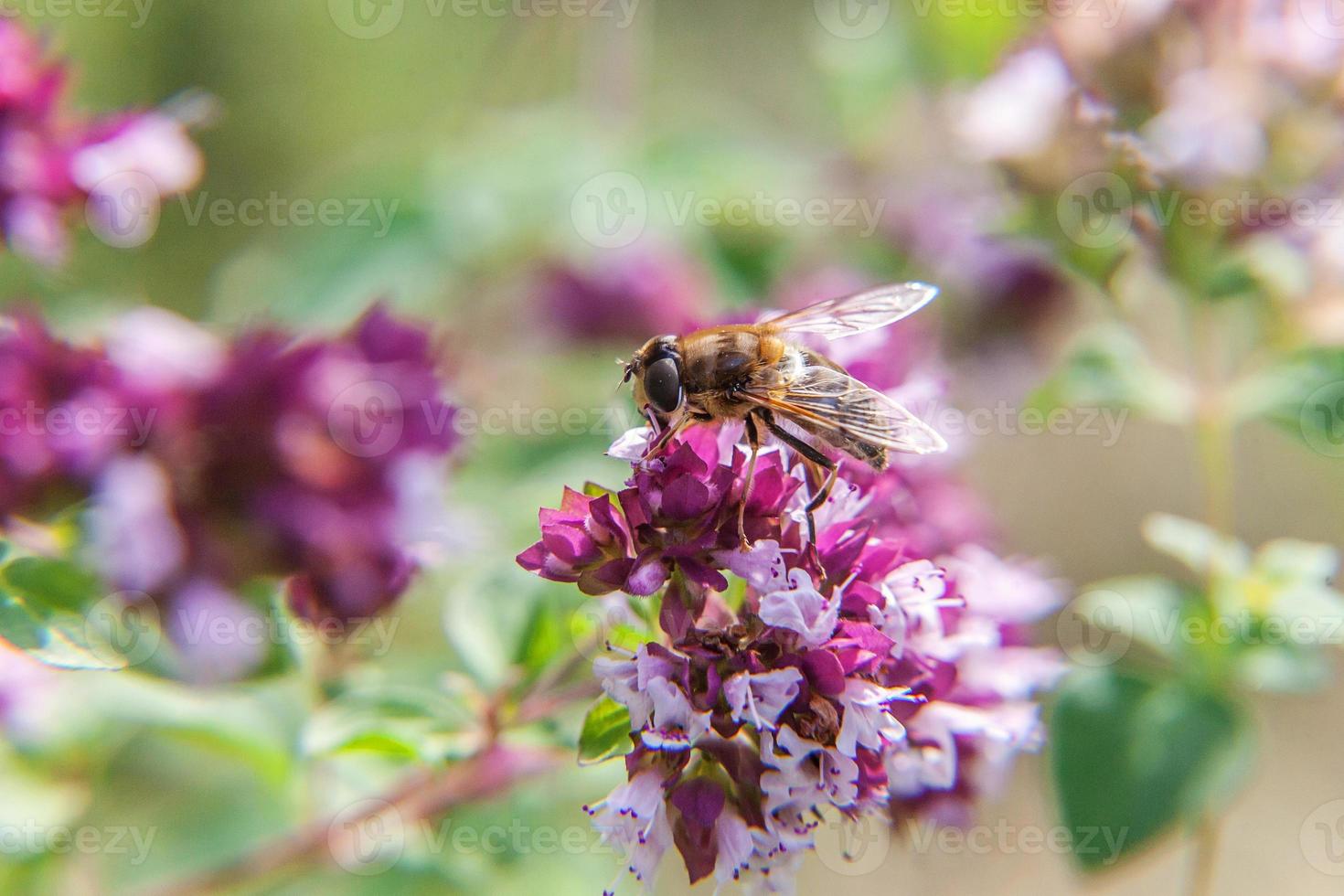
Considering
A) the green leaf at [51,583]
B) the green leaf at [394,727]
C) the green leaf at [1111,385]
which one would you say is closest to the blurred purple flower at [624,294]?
the green leaf at [1111,385]

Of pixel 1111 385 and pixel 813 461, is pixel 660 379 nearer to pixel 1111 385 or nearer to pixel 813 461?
pixel 813 461

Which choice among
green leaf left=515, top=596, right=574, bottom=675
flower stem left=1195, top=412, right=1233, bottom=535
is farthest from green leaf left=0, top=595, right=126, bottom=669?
flower stem left=1195, top=412, right=1233, bottom=535

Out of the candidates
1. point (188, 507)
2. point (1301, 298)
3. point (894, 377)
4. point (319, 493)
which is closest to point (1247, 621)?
point (1301, 298)

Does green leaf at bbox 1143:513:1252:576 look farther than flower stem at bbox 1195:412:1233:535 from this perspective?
No

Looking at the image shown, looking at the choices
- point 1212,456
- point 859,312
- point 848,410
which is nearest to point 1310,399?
point 1212,456

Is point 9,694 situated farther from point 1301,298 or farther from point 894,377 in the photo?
point 1301,298

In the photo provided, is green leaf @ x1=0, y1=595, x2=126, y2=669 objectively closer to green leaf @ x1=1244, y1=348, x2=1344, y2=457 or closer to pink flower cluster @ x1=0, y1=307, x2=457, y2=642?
pink flower cluster @ x1=0, y1=307, x2=457, y2=642

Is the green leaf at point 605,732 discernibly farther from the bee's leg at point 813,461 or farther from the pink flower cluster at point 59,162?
the pink flower cluster at point 59,162
